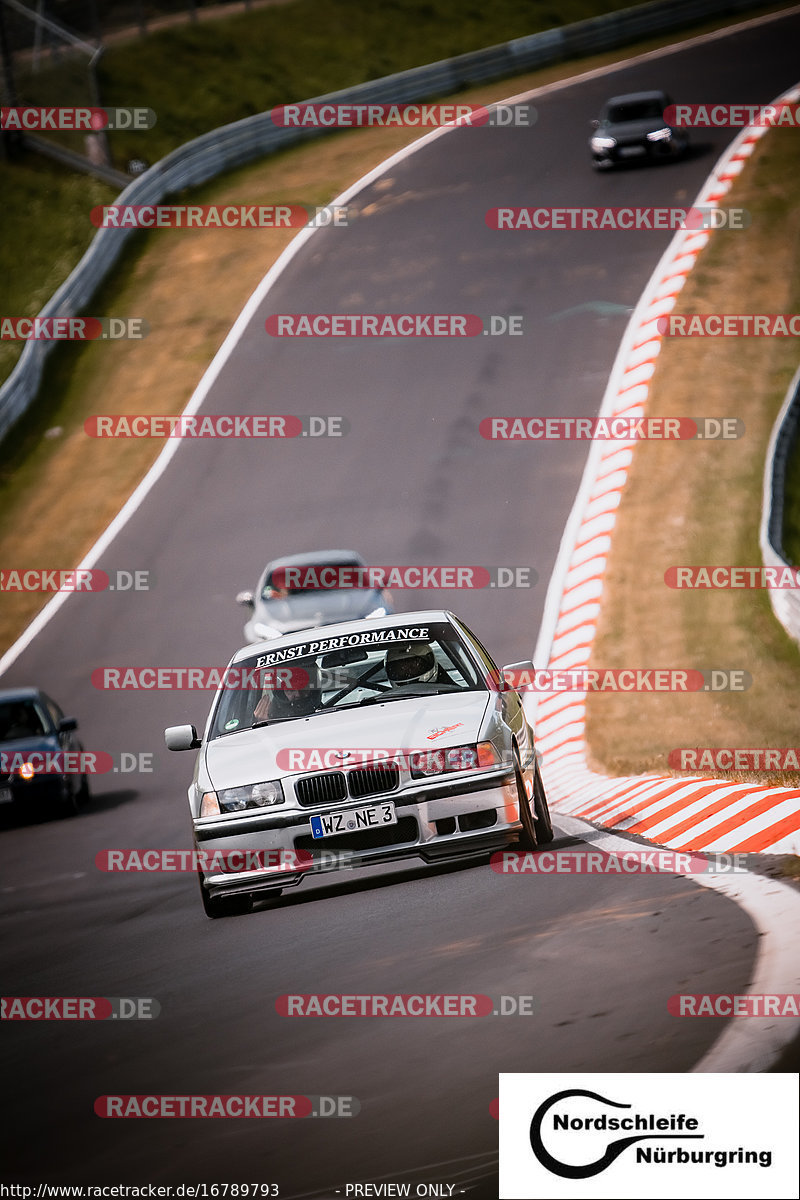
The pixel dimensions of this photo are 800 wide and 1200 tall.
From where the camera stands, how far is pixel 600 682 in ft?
59.5

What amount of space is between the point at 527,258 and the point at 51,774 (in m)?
20.8

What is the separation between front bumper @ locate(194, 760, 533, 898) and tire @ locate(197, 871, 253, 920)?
351mm

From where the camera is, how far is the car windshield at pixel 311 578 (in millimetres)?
20844

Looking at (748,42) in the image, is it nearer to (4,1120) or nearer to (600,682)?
(600,682)

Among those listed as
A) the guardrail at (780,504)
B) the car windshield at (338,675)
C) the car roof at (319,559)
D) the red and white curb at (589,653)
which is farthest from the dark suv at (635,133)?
the car windshield at (338,675)

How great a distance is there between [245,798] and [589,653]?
10.5m

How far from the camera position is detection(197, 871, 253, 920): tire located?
30.4 feet

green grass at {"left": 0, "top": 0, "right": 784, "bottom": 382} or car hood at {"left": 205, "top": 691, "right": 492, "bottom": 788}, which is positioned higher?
green grass at {"left": 0, "top": 0, "right": 784, "bottom": 382}

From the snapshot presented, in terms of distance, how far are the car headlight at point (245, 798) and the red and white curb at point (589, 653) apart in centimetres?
279

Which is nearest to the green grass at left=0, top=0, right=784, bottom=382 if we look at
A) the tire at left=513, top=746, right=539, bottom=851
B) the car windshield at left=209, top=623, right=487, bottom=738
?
the car windshield at left=209, top=623, right=487, bottom=738

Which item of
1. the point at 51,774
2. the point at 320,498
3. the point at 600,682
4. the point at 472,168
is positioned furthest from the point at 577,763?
the point at 472,168

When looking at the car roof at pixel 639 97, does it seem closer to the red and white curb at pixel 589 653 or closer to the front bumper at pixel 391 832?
the red and white curb at pixel 589 653

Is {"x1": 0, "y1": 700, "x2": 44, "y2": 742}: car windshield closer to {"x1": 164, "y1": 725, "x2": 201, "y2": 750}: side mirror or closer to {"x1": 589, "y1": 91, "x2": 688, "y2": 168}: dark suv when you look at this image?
{"x1": 164, "y1": 725, "x2": 201, "y2": 750}: side mirror

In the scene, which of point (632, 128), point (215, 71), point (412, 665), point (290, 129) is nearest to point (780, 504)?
point (412, 665)
